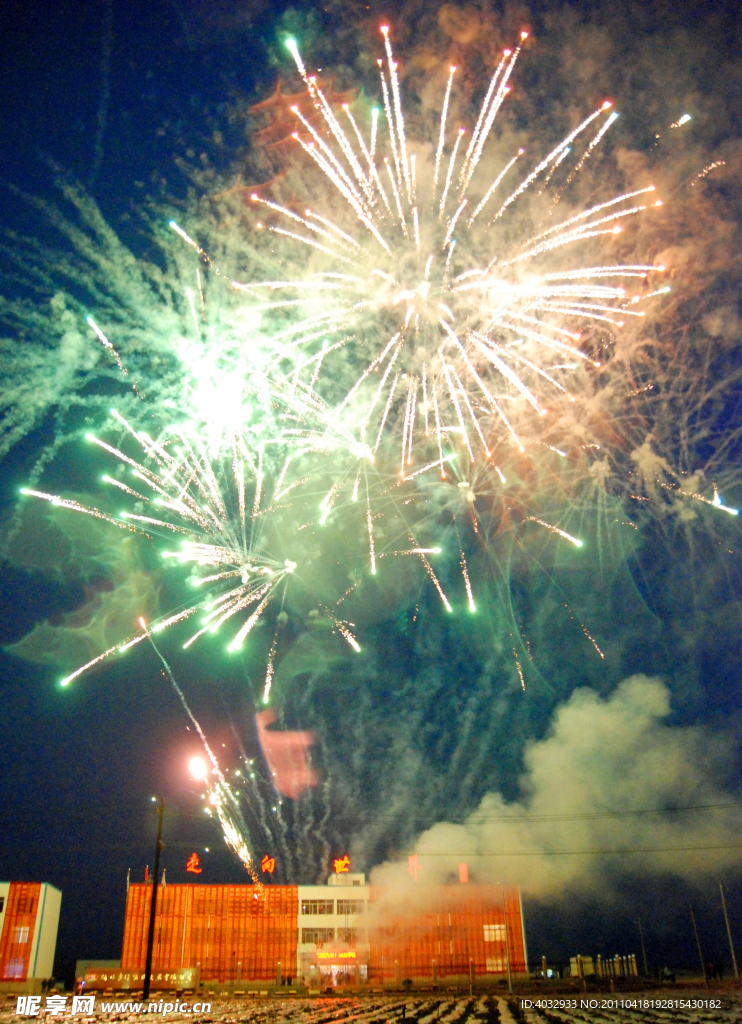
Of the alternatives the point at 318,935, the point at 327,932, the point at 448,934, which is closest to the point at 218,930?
the point at 318,935

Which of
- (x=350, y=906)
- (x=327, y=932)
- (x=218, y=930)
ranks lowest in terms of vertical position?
(x=327, y=932)

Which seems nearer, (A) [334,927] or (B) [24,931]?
(B) [24,931]

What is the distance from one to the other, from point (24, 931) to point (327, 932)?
63.9 feet

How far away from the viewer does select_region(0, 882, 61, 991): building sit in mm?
44156

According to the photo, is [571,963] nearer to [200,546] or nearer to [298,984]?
[298,984]

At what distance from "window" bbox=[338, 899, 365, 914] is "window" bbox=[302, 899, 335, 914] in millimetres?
558

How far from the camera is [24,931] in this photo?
45.1 meters

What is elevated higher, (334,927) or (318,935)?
(334,927)

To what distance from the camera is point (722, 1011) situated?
21719 mm

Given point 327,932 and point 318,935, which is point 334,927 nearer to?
point 327,932

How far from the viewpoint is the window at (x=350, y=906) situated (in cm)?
5366

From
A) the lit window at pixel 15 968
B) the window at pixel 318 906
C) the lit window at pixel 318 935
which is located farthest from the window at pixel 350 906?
the lit window at pixel 15 968

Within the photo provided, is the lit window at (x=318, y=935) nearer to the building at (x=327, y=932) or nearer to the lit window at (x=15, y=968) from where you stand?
the building at (x=327, y=932)

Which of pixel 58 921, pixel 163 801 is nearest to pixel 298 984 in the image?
pixel 58 921
